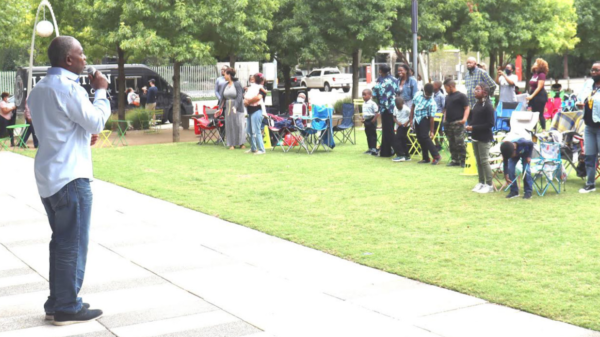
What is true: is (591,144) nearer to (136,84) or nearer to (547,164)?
(547,164)

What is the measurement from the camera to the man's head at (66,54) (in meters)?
5.74

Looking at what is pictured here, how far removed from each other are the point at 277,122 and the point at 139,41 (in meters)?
4.46

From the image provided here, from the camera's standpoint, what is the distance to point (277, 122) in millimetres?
18656

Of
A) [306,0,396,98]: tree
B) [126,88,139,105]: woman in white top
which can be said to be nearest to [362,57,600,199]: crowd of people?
[306,0,396,98]: tree

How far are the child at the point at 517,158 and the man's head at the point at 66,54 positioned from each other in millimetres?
6489

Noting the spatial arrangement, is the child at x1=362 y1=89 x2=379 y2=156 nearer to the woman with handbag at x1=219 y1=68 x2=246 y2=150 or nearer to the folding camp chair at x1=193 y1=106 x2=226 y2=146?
the woman with handbag at x1=219 y1=68 x2=246 y2=150

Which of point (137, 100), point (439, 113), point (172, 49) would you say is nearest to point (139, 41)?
point (172, 49)

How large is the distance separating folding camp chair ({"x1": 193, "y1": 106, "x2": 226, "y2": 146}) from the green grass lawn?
3.35 meters

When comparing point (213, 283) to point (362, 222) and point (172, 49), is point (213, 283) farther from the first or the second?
point (172, 49)

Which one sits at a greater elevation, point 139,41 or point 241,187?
point 139,41

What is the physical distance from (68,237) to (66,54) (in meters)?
1.29

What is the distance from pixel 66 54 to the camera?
18.8ft

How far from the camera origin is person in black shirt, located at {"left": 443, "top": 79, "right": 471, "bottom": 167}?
13711mm

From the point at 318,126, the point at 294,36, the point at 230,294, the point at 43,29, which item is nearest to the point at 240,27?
the point at 294,36
